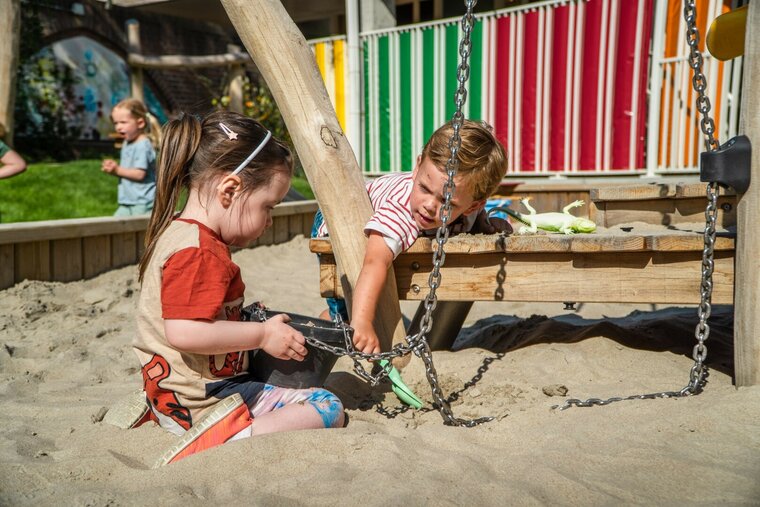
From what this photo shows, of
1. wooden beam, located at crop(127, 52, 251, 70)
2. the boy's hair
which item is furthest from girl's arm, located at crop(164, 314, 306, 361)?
wooden beam, located at crop(127, 52, 251, 70)

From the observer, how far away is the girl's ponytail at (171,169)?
7.64ft

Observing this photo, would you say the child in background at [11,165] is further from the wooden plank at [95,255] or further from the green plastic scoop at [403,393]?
the green plastic scoop at [403,393]

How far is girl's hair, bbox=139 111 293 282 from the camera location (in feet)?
7.63

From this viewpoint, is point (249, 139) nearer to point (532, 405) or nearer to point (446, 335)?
point (532, 405)

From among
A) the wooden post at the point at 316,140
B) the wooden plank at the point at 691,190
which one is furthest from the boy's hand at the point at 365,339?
the wooden plank at the point at 691,190

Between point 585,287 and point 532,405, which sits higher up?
point 585,287

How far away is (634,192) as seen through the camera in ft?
12.5

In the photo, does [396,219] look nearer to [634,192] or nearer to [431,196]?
[431,196]

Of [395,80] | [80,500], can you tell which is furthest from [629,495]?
[395,80]

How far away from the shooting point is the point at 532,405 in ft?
8.81

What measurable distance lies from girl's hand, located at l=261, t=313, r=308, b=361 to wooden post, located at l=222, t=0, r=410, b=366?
0.67 m

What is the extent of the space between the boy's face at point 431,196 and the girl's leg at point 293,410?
0.87 m

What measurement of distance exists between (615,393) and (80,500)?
2.01 m

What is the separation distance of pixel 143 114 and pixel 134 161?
417mm
